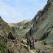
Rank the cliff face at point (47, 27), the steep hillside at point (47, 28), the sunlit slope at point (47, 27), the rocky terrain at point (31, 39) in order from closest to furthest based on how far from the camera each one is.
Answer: the rocky terrain at point (31, 39) → the sunlit slope at point (47, 27) → the steep hillside at point (47, 28) → the cliff face at point (47, 27)

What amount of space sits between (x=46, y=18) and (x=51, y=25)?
7.13m

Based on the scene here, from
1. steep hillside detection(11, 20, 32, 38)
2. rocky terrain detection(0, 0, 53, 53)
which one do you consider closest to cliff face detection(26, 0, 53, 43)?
rocky terrain detection(0, 0, 53, 53)

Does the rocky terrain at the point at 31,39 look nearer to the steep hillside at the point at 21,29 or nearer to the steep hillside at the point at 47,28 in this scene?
the steep hillside at the point at 47,28

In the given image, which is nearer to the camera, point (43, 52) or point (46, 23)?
point (43, 52)

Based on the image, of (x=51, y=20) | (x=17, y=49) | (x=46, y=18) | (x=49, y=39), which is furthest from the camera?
(x=46, y=18)

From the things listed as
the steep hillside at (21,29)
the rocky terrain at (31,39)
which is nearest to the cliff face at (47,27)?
the rocky terrain at (31,39)

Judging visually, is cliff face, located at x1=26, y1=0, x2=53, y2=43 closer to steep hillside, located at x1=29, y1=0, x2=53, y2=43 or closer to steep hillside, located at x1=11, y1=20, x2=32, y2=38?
steep hillside, located at x1=29, y1=0, x2=53, y2=43

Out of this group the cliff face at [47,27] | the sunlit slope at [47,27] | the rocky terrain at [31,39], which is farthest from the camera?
the cliff face at [47,27]

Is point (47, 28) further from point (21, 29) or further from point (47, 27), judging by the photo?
point (21, 29)

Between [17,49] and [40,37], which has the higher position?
[17,49]

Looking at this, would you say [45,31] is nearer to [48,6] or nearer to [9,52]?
[48,6]

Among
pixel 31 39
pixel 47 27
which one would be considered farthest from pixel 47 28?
pixel 31 39

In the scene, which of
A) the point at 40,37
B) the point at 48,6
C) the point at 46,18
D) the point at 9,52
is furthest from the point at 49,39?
the point at 9,52

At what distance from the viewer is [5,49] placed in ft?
67.7
